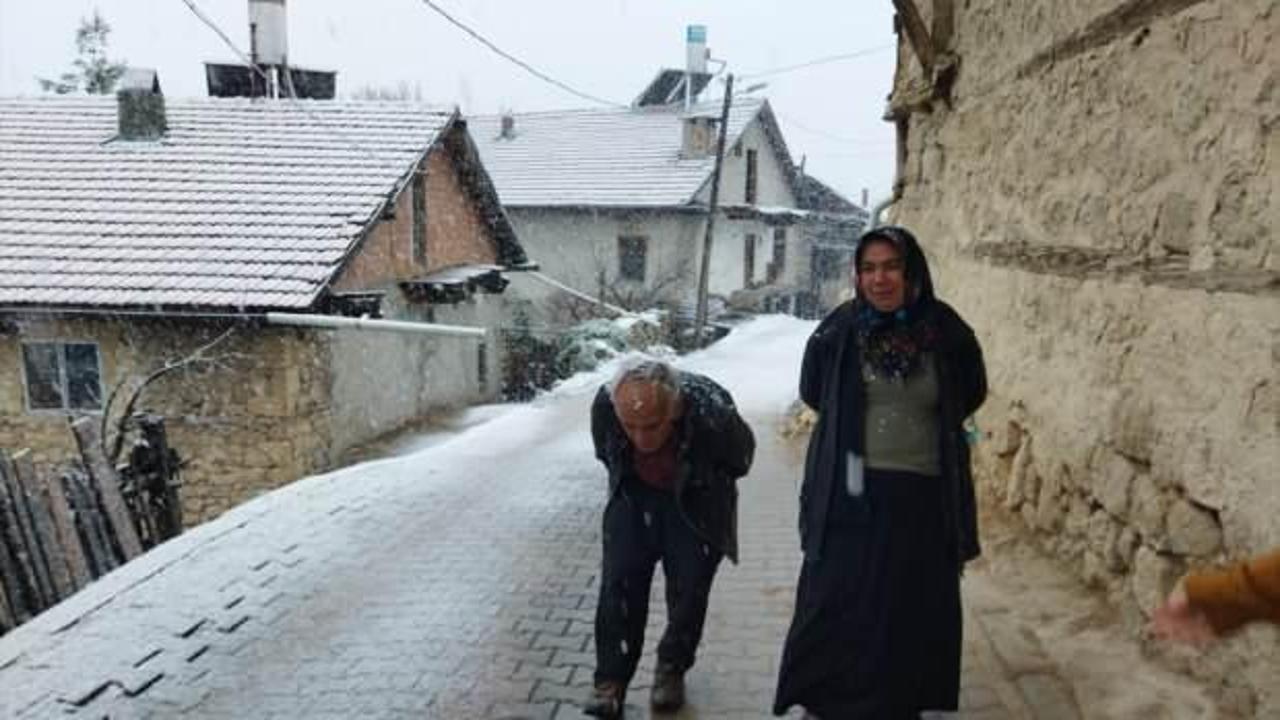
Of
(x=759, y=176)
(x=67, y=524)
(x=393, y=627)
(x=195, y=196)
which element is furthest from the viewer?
(x=759, y=176)

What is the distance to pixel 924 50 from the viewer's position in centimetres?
638

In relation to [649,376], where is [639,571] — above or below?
below

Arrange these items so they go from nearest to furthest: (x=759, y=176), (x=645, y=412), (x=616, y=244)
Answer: (x=645, y=412)
(x=616, y=244)
(x=759, y=176)

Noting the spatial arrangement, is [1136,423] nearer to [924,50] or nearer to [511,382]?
[924,50]

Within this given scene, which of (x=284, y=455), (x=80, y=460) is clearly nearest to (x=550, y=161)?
(x=284, y=455)

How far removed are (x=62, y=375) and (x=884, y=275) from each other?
13.0 m

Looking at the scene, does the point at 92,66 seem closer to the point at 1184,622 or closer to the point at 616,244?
the point at 616,244

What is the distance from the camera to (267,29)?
1931cm

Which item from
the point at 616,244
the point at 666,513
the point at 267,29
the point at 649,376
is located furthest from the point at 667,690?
the point at 616,244

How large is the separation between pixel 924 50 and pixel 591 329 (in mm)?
14616

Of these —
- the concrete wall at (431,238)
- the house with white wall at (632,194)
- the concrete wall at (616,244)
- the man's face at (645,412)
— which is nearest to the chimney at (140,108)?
the concrete wall at (431,238)

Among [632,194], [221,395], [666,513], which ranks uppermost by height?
[632,194]

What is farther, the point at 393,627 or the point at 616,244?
the point at 616,244

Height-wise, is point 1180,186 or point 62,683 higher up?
point 1180,186
